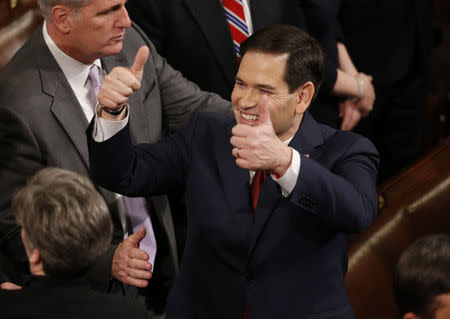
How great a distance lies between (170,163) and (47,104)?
39 cm

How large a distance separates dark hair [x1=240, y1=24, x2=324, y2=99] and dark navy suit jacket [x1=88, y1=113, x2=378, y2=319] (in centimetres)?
14

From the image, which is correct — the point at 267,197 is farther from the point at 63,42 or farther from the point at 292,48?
the point at 63,42

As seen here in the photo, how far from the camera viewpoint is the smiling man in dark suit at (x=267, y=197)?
2.05 metres

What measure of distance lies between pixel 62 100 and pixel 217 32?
0.72 metres

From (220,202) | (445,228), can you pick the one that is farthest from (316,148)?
(445,228)

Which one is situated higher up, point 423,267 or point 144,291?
point 423,267

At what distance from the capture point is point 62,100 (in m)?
2.34

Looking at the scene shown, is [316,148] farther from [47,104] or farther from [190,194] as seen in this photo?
[47,104]

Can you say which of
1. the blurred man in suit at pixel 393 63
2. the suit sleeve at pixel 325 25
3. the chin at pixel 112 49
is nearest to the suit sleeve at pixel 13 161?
the chin at pixel 112 49

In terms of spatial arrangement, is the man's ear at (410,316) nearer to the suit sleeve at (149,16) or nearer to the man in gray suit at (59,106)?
the man in gray suit at (59,106)

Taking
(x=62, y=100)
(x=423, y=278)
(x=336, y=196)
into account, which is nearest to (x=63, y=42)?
(x=62, y=100)

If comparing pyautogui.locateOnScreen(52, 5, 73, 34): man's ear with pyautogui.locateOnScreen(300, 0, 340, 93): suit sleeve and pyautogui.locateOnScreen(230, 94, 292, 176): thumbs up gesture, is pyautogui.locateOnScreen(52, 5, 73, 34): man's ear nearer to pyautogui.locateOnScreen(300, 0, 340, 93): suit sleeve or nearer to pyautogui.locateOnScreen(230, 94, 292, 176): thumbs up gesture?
pyautogui.locateOnScreen(230, 94, 292, 176): thumbs up gesture

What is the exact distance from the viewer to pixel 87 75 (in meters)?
2.41

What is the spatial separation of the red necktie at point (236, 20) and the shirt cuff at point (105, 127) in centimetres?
91
